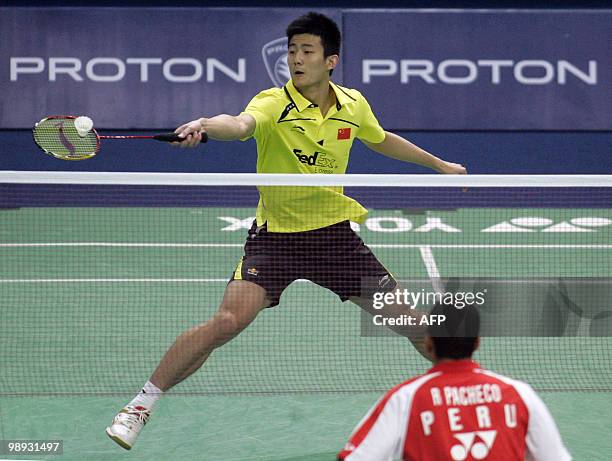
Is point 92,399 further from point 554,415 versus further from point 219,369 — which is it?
point 554,415

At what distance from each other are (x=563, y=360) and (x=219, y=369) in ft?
6.72

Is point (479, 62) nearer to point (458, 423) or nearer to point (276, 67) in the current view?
point (276, 67)

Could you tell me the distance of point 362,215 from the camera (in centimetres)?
525

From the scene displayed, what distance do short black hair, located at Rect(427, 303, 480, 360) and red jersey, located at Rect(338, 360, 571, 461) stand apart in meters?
0.03

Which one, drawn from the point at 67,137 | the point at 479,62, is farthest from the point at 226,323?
the point at 479,62

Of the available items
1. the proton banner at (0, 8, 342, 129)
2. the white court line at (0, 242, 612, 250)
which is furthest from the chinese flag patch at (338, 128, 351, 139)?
the proton banner at (0, 8, 342, 129)

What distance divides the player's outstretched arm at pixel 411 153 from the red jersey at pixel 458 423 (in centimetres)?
253

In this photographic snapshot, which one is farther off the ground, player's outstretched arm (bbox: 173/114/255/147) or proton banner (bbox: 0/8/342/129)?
proton banner (bbox: 0/8/342/129)

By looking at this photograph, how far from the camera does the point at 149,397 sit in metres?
4.86

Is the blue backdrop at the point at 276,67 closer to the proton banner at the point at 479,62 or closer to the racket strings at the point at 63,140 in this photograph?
the proton banner at the point at 479,62

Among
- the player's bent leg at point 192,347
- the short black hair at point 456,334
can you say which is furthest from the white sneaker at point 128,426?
the short black hair at point 456,334

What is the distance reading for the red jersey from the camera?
300cm

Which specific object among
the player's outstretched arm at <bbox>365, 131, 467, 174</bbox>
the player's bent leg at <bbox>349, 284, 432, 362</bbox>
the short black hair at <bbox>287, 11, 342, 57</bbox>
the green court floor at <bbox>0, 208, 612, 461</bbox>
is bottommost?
the green court floor at <bbox>0, 208, 612, 461</bbox>

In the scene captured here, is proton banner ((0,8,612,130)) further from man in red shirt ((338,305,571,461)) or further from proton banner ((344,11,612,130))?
man in red shirt ((338,305,571,461))
